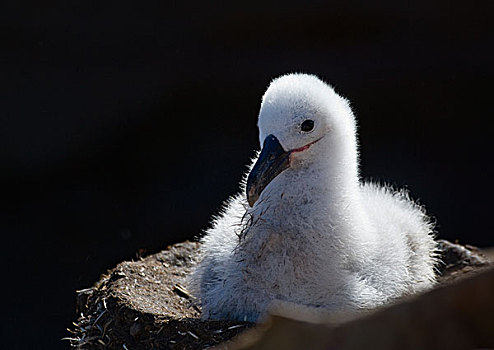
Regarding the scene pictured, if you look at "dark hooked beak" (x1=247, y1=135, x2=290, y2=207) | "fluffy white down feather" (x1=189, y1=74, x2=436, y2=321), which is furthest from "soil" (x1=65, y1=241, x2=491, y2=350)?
"dark hooked beak" (x1=247, y1=135, x2=290, y2=207)

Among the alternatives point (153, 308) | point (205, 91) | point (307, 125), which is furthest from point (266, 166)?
point (205, 91)

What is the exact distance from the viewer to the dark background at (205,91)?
646 centimetres

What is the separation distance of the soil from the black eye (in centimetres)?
67

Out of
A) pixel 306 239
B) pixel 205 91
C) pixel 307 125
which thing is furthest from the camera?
pixel 205 91

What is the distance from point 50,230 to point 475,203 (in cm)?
280

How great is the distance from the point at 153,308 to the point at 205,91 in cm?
362

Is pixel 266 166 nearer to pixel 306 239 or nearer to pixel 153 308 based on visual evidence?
pixel 306 239

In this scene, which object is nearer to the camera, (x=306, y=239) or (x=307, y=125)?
(x=306, y=239)

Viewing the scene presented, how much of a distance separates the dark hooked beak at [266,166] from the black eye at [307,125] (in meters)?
0.10

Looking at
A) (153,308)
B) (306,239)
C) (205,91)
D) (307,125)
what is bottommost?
(153,308)

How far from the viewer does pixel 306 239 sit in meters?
A: 3.09

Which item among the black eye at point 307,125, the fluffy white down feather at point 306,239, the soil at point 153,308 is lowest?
the soil at point 153,308

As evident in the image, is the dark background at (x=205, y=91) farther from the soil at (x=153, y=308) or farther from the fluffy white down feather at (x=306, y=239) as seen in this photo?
the fluffy white down feather at (x=306, y=239)

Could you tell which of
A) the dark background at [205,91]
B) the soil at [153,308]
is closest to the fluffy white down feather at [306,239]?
the soil at [153,308]
